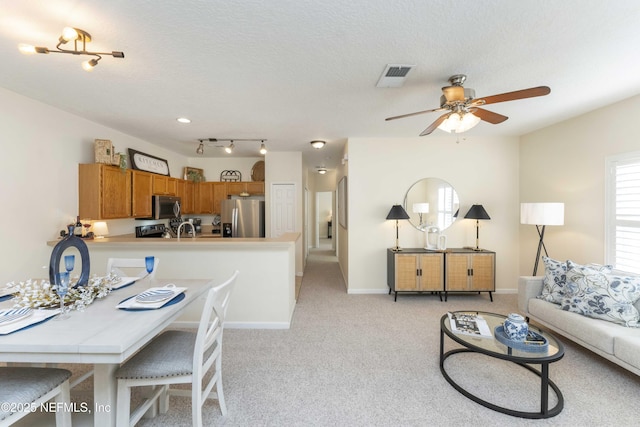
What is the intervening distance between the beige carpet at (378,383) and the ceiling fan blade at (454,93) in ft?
7.56

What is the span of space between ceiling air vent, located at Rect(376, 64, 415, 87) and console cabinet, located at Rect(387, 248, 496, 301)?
2.47 meters

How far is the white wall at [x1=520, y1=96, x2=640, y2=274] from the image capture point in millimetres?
2932

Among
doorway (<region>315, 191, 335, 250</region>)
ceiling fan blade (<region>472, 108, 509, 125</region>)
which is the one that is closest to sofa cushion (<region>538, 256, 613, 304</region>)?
ceiling fan blade (<region>472, 108, 509, 125</region>)

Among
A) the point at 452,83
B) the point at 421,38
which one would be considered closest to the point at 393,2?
the point at 421,38

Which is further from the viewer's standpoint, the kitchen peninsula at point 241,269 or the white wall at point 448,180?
the white wall at point 448,180

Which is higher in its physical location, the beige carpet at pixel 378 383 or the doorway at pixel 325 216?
the doorway at pixel 325 216

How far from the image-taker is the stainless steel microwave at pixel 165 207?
4.50m

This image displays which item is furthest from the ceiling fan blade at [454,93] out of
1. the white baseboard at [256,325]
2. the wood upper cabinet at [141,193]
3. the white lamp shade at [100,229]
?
the white lamp shade at [100,229]

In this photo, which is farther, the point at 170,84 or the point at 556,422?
the point at 170,84

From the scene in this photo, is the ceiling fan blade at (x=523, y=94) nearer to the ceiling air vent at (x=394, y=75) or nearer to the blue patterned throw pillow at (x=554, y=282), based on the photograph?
the ceiling air vent at (x=394, y=75)

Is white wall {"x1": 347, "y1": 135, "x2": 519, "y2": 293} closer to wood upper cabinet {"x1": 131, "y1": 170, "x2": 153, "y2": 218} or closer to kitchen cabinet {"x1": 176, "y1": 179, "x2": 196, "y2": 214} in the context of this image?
wood upper cabinet {"x1": 131, "y1": 170, "x2": 153, "y2": 218}

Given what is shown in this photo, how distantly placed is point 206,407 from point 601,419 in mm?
2701

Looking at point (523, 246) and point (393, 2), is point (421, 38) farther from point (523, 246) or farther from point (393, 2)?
point (523, 246)

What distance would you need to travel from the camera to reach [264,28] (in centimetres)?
168
